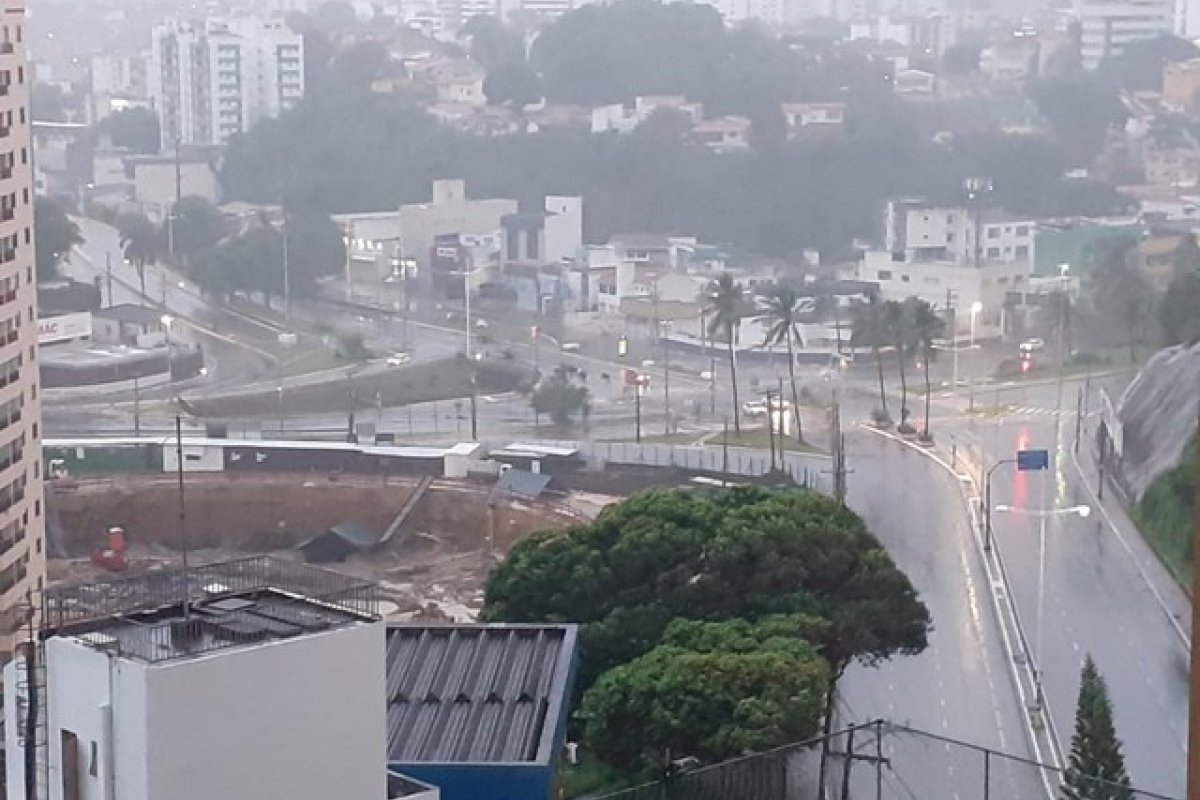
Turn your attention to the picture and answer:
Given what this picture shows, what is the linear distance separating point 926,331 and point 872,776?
6696mm

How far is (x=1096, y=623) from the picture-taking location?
6.36 meters

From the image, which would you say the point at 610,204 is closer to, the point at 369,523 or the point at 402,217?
the point at 402,217

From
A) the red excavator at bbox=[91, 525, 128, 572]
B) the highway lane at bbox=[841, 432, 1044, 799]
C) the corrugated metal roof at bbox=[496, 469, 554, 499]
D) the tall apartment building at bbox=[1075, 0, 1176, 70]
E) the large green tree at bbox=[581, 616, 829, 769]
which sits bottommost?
the red excavator at bbox=[91, 525, 128, 572]

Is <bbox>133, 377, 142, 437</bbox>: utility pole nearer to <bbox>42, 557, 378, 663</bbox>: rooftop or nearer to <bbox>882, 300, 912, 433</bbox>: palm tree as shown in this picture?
<bbox>882, 300, 912, 433</bbox>: palm tree

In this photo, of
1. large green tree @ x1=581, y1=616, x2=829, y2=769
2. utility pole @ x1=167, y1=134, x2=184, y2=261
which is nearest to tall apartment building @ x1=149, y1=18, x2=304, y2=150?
utility pole @ x1=167, y1=134, x2=184, y2=261

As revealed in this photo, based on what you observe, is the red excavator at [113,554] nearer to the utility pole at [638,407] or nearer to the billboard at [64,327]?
the utility pole at [638,407]

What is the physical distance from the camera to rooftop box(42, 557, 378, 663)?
2297 millimetres

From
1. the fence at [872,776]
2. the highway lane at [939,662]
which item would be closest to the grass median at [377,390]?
the highway lane at [939,662]

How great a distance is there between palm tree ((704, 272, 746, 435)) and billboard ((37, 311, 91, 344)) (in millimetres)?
3929

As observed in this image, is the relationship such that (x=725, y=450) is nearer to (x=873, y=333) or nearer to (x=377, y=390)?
(x=873, y=333)

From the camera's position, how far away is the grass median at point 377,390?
41.7 feet

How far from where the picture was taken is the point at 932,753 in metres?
4.42

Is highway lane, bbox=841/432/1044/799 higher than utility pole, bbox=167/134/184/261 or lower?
lower

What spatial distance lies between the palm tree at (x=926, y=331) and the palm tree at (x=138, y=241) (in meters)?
5.98
